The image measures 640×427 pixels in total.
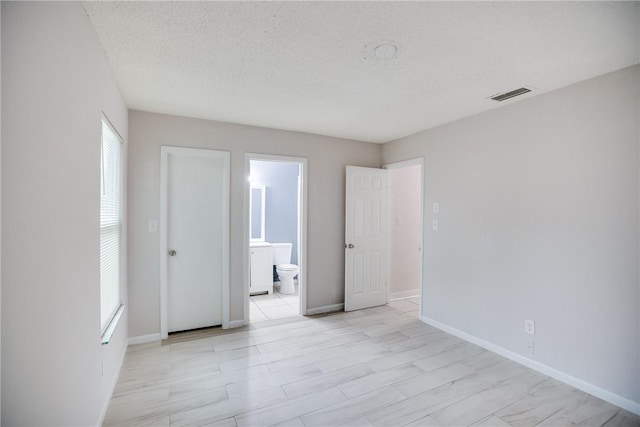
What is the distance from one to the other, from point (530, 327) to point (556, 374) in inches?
15.0

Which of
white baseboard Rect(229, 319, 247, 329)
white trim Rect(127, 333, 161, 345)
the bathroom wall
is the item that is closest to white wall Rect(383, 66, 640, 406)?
white baseboard Rect(229, 319, 247, 329)

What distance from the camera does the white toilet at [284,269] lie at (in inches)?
201

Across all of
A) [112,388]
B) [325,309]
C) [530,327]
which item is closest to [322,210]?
[325,309]

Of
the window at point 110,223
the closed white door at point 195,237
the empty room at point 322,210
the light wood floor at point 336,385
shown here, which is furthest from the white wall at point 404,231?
the window at point 110,223

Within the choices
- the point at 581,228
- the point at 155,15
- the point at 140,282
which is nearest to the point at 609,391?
the point at 581,228

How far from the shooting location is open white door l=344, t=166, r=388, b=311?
4266 mm

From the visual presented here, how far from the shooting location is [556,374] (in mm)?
2537

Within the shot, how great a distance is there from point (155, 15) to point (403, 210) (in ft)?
13.4

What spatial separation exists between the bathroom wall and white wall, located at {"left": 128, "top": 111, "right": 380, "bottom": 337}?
156cm

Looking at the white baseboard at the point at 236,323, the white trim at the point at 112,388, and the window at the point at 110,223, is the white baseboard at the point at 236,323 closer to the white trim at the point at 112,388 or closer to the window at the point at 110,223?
the white trim at the point at 112,388

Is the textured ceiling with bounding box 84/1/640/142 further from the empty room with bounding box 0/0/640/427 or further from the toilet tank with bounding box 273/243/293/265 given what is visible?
the toilet tank with bounding box 273/243/293/265

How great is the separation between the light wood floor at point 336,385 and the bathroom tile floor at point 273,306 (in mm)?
596

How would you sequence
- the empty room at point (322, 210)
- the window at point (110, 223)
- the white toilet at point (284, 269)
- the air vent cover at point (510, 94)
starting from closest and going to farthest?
1. the empty room at point (322, 210)
2. the window at point (110, 223)
3. the air vent cover at point (510, 94)
4. the white toilet at point (284, 269)

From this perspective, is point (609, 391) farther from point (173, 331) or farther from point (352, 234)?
point (173, 331)
